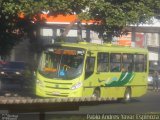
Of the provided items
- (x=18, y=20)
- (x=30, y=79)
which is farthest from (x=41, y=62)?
(x=30, y=79)

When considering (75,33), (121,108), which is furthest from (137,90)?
(75,33)

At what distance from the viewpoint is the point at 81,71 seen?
78.1 ft

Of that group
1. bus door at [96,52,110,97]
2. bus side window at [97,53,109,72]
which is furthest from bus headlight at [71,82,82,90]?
bus side window at [97,53,109,72]

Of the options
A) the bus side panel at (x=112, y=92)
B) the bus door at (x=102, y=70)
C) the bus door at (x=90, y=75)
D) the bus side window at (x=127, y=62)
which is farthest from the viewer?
the bus side window at (x=127, y=62)

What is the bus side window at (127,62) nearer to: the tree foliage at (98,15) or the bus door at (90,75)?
the tree foliage at (98,15)

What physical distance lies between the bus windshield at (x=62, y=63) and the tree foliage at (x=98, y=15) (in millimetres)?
1888

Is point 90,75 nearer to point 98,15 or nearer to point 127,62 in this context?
point 98,15

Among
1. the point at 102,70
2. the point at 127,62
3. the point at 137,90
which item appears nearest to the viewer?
the point at 102,70

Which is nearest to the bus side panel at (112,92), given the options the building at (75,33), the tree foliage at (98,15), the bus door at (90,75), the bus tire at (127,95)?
the bus tire at (127,95)

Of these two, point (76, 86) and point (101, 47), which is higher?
point (101, 47)

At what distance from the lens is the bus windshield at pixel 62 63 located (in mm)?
23953

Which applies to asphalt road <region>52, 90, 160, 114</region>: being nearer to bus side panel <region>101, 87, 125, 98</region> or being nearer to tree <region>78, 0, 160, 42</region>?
bus side panel <region>101, 87, 125, 98</region>

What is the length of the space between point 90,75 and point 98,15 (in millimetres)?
3477

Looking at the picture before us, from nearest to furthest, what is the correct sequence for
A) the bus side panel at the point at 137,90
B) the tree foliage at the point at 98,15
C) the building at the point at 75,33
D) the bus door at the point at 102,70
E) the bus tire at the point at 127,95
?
the tree foliage at the point at 98,15, the bus door at the point at 102,70, the bus tire at the point at 127,95, the bus side panel at the point at 137,90, the building at the point at 75,33
